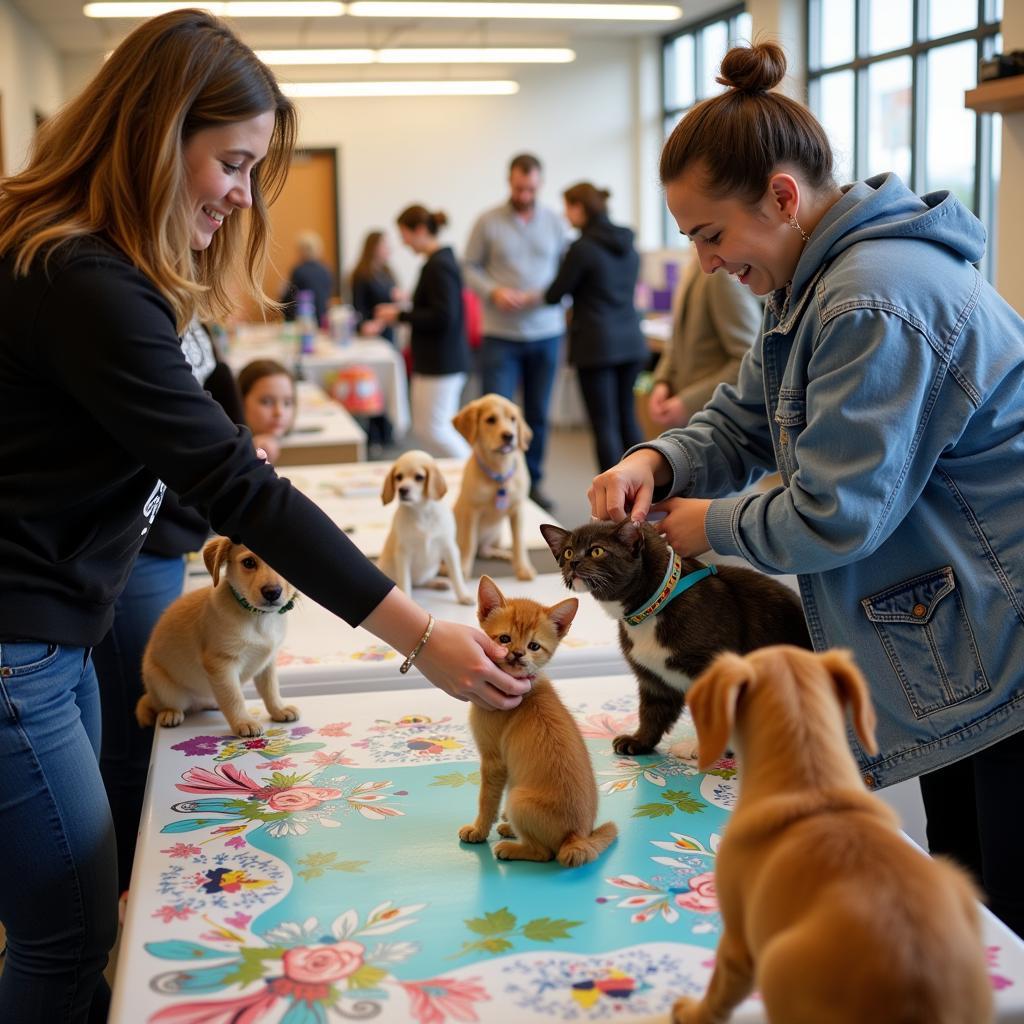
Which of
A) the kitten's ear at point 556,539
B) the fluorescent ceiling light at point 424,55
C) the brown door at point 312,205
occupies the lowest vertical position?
the kitten's ear at point 556,539

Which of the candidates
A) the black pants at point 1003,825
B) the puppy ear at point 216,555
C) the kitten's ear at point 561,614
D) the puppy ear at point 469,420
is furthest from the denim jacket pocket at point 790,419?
the puppy ear at point 469,420

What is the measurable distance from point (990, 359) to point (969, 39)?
7357 mm

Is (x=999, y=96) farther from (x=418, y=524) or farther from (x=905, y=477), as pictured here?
(x=905, y=477)

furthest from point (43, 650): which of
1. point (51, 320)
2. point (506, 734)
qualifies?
point (506, 734)

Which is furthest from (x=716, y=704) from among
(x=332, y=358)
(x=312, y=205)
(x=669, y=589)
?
(x=312, y=205)

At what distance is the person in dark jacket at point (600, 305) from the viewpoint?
6.70 metres

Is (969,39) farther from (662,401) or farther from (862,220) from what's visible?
(862,220)

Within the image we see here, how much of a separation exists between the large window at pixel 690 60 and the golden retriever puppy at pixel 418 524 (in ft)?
33.1

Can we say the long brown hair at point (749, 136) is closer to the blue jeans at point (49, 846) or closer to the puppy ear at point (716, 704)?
the puppy ear at point (716, 704)

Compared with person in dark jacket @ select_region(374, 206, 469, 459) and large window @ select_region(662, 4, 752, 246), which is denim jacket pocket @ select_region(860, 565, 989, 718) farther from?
large window @ select_region(662, 4, 752, 246)

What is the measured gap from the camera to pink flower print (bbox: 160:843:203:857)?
1.47m

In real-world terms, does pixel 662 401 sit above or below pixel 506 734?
above

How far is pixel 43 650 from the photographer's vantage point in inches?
57.0

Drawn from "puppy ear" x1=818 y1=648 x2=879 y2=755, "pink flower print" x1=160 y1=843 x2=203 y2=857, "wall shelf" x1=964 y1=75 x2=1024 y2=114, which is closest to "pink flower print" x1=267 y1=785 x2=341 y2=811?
"pink flower print" x1=160 y1=843 x2=203 y2=857
